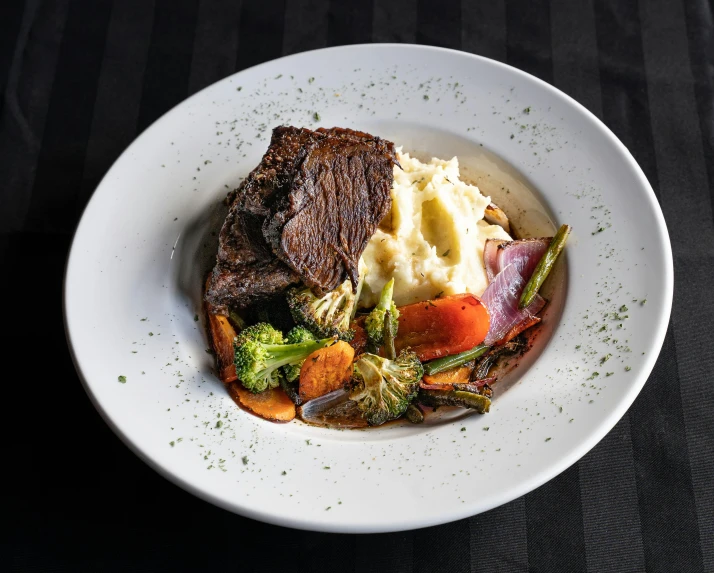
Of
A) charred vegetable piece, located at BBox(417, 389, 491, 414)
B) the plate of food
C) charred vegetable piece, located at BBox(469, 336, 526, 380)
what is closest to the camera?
the plate of food

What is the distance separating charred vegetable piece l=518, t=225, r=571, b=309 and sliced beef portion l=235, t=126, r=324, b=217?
1.72m

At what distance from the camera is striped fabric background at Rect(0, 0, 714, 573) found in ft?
15.2

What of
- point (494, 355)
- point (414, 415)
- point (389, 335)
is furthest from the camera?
point (494, 355)

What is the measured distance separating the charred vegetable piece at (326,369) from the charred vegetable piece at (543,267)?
4.06 feet

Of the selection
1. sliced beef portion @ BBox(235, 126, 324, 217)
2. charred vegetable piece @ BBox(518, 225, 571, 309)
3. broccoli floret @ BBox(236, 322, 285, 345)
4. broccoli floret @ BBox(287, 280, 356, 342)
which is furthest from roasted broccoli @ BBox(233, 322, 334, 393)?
charred vegetable piece @ BBox(518, 225, 571, 309)

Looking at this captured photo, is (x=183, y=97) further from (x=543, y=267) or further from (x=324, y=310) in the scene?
(x=543, y=267)

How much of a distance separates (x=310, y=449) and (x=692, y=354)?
10.2ft

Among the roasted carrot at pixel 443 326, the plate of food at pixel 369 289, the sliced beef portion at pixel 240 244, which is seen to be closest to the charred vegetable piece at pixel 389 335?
the plate of food at pixel 369 289

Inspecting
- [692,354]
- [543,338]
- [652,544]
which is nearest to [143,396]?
[543,338]

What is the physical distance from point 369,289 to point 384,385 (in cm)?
86

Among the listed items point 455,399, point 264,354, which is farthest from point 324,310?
point 455,399

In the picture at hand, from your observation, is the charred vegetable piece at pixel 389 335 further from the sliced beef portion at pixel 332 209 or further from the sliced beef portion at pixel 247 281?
the sliced beef portion at pixel 247 281

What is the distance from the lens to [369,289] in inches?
194

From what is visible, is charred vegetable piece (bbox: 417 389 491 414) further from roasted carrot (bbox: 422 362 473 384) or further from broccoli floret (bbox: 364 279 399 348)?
broccoli floret (bbox: 364 279 399 348)
